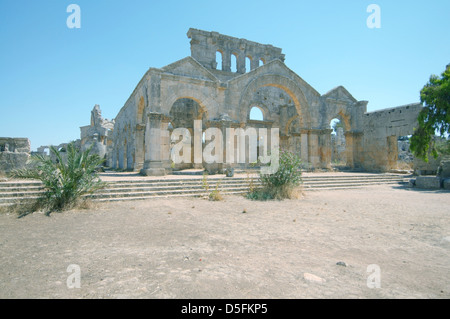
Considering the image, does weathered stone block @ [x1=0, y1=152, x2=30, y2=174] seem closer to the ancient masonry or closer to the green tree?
the ancient masonry

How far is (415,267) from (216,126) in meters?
11.8

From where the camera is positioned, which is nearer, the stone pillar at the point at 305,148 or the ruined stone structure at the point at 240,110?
the ruined stone structure at the point at 240,110

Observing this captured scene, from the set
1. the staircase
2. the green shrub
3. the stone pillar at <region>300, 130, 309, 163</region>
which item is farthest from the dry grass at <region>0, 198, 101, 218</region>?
the stone pillar at <region>300, 130, 309, 163</region>

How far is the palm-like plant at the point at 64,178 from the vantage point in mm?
6214

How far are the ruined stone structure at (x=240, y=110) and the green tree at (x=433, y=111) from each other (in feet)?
14.9

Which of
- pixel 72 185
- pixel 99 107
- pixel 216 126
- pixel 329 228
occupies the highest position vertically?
pixel 99 107

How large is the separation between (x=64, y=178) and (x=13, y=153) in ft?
13.3

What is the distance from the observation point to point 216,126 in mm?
14016

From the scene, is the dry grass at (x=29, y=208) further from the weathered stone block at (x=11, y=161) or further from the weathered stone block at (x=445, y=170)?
the weathered stone block at (x=445, y=170)

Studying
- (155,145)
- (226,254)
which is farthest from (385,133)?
(226,254)

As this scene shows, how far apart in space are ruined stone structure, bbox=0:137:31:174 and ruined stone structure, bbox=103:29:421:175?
4580 mm

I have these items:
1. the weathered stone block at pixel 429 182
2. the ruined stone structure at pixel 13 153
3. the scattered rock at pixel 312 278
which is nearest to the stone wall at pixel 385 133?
the weathered stone block at pixel 429 182
